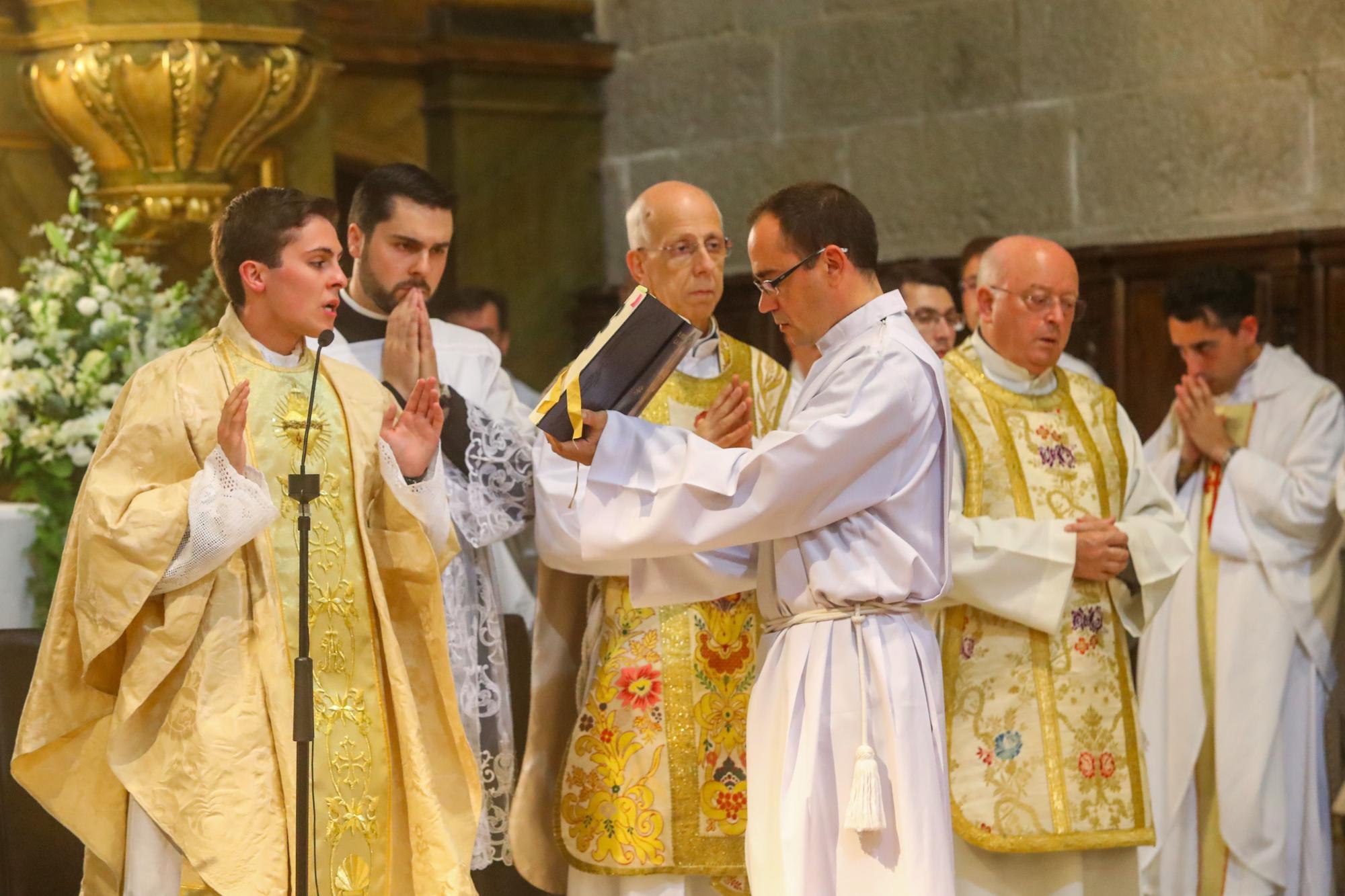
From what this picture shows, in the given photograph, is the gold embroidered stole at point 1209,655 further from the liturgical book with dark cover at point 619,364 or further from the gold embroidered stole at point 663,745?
the liturgical book with dark cover at point 619,364

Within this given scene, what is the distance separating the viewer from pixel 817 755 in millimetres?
3801

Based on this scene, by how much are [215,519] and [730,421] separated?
115cm

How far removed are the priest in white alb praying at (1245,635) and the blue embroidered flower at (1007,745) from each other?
138 cm

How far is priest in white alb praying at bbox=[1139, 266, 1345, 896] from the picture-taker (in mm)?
5953

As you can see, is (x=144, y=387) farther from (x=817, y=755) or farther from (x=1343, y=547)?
(x=1343, y=547)

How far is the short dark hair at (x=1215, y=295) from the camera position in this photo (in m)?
6.21

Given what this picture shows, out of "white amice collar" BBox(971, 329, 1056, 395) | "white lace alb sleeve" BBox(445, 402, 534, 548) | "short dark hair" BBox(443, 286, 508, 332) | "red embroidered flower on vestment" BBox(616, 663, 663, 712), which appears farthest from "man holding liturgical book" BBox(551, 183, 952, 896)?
"short dark hair" BBox(443, 286, 508, 332)

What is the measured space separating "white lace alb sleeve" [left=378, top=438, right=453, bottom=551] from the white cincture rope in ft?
2.53

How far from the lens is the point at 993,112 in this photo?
25.8 ft

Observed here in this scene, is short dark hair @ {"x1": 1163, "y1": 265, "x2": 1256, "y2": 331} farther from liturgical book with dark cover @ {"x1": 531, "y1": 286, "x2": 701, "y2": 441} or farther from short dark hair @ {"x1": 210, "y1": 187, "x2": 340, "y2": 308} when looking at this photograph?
short dark hair @ {"x1": 210, "y1": 187, "x2": 340, "y2": 308}

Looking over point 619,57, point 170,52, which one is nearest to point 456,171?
point 619,57

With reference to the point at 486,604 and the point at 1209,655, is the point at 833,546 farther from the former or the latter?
the point at 1209,655

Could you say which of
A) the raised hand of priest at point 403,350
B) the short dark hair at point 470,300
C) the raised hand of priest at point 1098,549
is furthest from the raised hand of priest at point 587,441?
the short dark hair at point 470,300

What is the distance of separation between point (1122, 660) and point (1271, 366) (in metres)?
1.67
